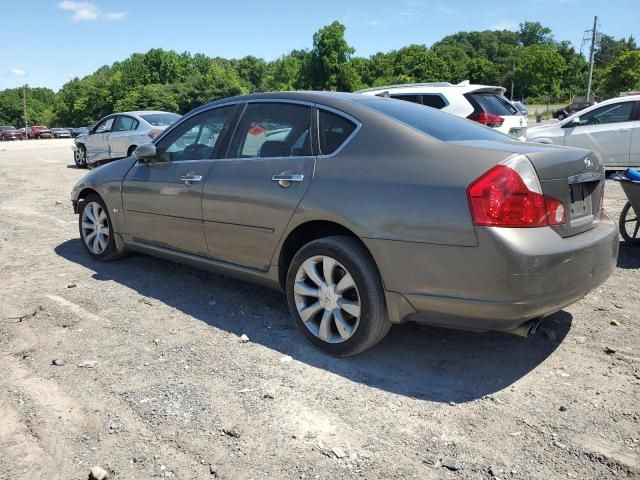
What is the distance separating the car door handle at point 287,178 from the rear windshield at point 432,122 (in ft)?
2.20

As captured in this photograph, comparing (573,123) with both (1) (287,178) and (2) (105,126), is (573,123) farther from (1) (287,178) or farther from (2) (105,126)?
(2) (105,126)

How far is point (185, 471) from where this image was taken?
8.40ft

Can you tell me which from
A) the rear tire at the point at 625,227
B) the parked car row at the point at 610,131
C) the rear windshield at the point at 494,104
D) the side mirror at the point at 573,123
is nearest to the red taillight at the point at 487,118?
the rear windshield at the point at 494,104

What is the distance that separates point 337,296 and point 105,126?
43.8 ft

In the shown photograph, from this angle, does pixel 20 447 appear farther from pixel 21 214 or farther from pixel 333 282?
pixel 21 214

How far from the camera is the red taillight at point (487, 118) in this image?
9.91m

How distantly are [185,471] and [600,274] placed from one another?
8.43ft

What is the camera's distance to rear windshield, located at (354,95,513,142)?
3.62 m

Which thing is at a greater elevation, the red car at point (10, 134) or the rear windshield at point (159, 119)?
the rear windshield at point (159, 119)

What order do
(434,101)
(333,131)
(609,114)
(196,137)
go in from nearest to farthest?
(333,131)
(196,137)
(434,101)
(609,114)

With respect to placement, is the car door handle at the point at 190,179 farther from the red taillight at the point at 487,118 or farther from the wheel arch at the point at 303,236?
the red taillight at the point at 487,118

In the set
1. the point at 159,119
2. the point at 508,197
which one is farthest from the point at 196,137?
the point at 159,119

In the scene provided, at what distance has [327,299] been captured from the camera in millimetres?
3633

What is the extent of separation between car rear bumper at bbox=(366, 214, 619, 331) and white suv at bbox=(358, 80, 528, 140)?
701cm
